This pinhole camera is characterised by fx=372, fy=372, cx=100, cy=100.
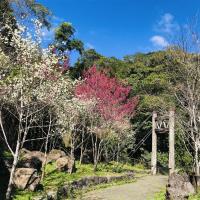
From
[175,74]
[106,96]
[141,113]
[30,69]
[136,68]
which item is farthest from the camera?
[136,68]

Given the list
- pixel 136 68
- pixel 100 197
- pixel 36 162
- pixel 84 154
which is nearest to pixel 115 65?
pixel 136 68

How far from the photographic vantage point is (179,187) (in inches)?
504

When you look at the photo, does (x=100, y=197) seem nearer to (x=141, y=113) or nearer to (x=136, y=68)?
(x=141, y=113)

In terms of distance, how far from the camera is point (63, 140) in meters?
24.8

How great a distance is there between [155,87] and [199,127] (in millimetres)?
18767

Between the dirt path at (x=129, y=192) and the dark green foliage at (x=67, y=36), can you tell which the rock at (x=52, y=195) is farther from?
the dark green foliage at (x=67, y=36)

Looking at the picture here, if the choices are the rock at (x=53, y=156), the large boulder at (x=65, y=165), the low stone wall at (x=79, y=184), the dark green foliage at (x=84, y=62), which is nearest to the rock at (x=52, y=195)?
the low stone wall at (x=79, y=184)

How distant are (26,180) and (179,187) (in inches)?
224

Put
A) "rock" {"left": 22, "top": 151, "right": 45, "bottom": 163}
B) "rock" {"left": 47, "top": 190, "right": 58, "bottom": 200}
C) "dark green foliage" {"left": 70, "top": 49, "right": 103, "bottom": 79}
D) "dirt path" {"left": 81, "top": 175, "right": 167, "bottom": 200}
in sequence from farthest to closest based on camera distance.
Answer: "dark green foliage" {"left": 70, "top": 49, "right": 103, "bottom": 79} < "rock" {"left": 22, "top": 151, "right": 45, "bottom": 163} < "dirt path" {"left": 81, "top": 175, "right": 167, "bottom": 200} < "rock" {"left": 47, "top": 190, "right": 58, "bottom": 200}

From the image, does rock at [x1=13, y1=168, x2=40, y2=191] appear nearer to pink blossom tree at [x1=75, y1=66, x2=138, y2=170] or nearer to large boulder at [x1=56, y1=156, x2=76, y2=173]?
large boulder at [x1=56, y1=156, x2=76, y2=173]

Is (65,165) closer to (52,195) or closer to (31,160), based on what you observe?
(31,160)

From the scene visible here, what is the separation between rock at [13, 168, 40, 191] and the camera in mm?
14094

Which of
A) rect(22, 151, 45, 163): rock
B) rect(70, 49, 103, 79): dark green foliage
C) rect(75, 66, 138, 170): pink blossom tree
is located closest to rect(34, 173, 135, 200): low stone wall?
rect(75, 66, 138, 170): pink blossom tree

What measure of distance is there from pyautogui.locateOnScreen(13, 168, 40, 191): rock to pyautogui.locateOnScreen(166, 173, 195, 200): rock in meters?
5.15
